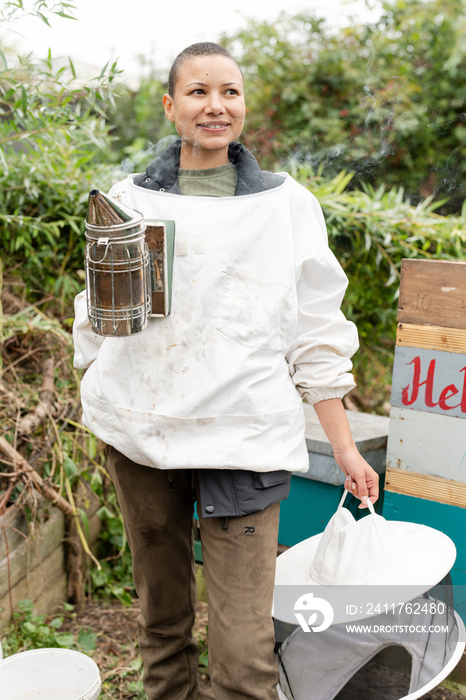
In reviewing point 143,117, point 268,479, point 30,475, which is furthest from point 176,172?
point 143,117

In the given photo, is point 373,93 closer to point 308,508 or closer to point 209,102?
point 308,508

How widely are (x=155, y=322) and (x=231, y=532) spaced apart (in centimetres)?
52

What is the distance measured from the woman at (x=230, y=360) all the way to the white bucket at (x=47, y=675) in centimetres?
53

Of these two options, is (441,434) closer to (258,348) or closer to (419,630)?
(419,630)

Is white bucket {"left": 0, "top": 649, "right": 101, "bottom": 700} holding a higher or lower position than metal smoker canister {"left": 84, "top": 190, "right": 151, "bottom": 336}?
lower

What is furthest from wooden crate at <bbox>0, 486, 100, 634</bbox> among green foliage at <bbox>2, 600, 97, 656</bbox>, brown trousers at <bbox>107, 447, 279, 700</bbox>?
brown trousers at <bbox>107, 447, 279, 700</bbox>

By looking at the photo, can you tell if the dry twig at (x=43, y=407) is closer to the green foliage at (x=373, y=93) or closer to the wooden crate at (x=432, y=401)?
the wooden crate at (x=432, y=401)

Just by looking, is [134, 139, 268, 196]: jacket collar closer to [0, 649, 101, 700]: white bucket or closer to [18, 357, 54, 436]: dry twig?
[18, 357, 54, 436]: dry twig

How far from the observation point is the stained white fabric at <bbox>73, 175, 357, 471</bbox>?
1490 millimetres

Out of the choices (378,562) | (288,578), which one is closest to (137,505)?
(288,578)

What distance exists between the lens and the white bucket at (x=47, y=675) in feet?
6.08

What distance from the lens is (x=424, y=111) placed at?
257 inches

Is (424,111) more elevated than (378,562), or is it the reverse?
(424,111)

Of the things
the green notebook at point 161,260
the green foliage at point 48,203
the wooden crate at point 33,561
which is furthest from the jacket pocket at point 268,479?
the green foliage at point 48,203
